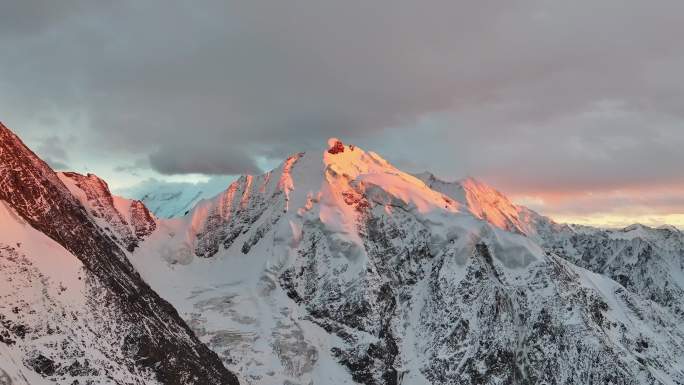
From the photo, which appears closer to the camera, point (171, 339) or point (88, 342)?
point (88, 342)

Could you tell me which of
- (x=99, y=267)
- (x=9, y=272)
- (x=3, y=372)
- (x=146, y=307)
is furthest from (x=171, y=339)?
(x=3, y=372)

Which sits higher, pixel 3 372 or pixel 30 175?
pixel 30 175

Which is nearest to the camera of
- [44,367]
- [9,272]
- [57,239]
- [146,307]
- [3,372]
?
[3,372]

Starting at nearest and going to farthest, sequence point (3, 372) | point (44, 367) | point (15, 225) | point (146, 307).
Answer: point (3, 372) < point (44, 367) < point (15, 225) < point (146, 307)

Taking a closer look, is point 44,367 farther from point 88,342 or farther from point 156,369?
point 156,369

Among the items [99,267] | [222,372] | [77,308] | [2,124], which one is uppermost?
[2,124]

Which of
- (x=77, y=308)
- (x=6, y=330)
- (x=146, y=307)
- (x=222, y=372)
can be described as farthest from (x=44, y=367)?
(x=222, y=372)
